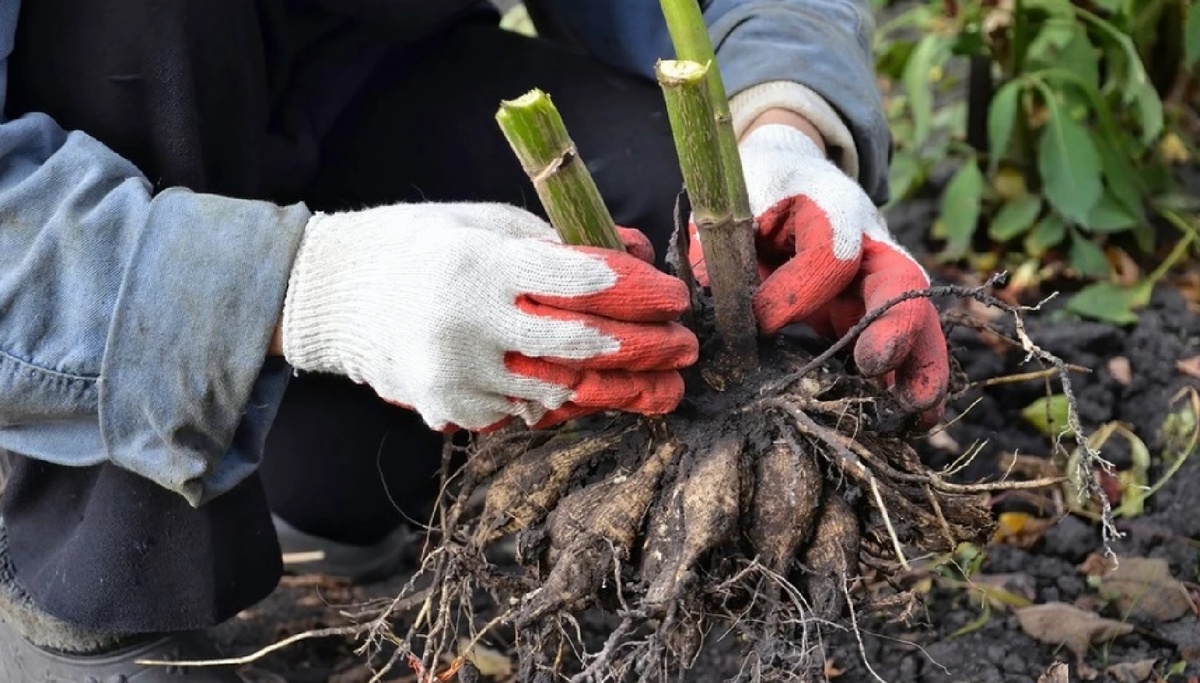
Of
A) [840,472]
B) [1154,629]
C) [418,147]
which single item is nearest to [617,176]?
[418,147]

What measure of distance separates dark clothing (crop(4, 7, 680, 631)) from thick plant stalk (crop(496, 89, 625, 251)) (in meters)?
0.39

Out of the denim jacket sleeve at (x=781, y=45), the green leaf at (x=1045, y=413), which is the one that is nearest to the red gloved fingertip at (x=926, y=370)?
the denim jacket sleeve at (x=781, y=45)

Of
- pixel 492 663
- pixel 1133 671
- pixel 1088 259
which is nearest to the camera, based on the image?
pixel 1133 671

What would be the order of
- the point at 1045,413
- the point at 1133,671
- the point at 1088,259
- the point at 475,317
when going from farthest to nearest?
the point at 1088,259 < the point at 1045,413 < the point at 1133,671 < the point at 475,317

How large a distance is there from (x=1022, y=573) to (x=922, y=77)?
0.86 m

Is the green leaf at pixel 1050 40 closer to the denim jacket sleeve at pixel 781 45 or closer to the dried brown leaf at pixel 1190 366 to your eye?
the denim jacket sleeve at pixel 781 45

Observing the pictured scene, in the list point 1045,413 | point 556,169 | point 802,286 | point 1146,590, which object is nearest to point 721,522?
point 802,286

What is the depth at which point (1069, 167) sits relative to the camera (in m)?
1.88

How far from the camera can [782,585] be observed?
3.65 ft

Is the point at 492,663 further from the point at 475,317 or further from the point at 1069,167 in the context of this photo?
the point at 1069,167

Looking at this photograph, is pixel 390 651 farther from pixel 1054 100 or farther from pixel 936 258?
pixel 1054 100

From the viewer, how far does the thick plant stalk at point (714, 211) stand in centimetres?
102

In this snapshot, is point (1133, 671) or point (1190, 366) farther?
point (1190, 366)

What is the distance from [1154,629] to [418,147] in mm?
1099
